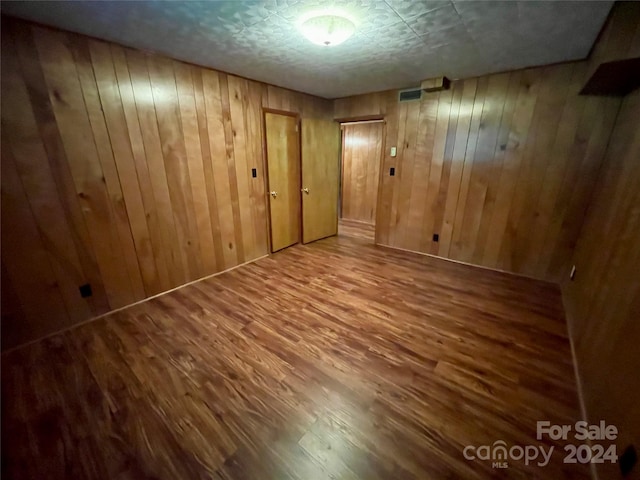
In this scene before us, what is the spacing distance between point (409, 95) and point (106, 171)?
3.63 meters

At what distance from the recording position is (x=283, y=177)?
3.78 meters

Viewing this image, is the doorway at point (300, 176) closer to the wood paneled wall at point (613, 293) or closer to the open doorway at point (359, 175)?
the open doorway at point (359, 175)

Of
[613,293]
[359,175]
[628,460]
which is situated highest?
[359,175]

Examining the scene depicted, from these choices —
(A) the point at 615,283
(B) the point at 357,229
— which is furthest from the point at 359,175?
(A) the point at 615,283

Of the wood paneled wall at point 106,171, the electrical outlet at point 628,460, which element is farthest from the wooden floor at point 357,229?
the electrical outlet at point 628,460

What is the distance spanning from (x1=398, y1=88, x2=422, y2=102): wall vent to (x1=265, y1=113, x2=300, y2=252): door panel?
1.54 m

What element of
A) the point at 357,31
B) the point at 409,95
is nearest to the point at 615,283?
the point at 357,31

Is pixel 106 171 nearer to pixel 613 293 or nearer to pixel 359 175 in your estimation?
pixel 613 293

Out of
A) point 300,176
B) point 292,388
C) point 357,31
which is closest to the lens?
point 292,388

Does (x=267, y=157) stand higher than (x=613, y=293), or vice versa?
(x=267, y=157)

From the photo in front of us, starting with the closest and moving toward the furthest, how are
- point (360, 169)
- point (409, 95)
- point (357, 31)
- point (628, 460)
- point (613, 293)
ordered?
1. point (628, 460)
2. point (613, 293)
3. point (357, 31)
4. point (409, 95)
5. point (360, 169)

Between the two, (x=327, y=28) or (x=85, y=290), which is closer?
(x=327, y=28)

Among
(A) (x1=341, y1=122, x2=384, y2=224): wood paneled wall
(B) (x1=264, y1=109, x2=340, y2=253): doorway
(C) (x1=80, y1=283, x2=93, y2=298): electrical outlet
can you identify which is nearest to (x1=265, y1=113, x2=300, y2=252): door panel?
(B) (x1=264, y1=109, x2=340, y2=253): doorway

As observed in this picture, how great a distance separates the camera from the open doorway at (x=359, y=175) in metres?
5.48
